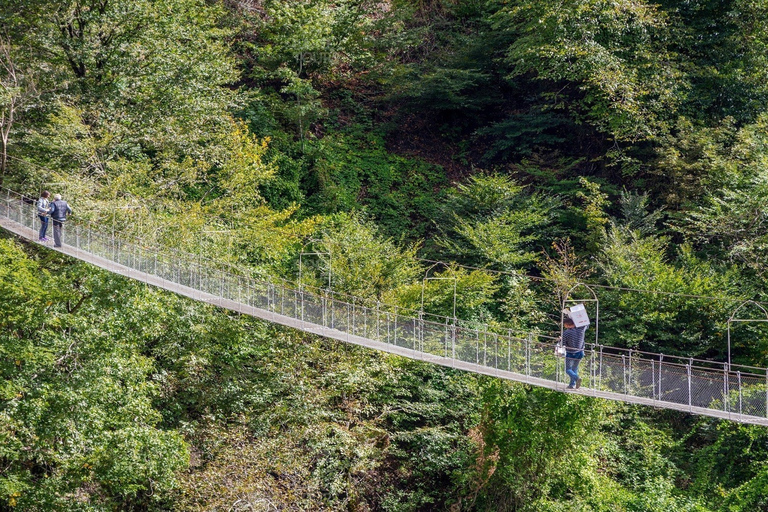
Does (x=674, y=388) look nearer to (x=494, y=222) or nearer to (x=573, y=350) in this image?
(x=573, y=350)

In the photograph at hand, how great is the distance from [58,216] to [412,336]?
6478 millimetres

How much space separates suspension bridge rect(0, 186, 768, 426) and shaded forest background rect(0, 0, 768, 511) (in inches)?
29.6

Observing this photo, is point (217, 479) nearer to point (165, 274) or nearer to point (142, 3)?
point (165, 274)

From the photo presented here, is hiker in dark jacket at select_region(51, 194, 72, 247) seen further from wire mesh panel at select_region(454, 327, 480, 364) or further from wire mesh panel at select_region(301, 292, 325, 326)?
wire mesh panel at select_region(454, 327, 480, 364)

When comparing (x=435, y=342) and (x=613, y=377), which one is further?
(x=435, y=342)

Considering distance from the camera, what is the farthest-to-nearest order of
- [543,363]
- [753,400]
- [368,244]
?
[368,244], [543,363], [753,400]

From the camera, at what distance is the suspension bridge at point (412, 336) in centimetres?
1733

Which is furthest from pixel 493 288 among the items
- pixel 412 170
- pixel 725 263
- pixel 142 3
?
pixel 142 3

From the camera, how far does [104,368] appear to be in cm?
1886

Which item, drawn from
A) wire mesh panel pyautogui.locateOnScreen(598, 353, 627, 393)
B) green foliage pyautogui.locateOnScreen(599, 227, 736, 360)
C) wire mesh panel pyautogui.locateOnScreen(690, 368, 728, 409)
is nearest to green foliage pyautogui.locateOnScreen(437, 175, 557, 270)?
green foliage pyautogui.locateOnScreen(599, 227, 736, 360)

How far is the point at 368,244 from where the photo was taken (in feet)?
81.4

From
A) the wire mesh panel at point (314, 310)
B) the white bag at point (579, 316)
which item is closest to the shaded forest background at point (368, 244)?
the wire mesh panel at point (314, 310)

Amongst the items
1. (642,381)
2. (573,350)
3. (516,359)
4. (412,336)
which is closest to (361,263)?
(412,336)

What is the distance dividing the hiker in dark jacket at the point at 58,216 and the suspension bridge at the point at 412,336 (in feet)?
0.47
